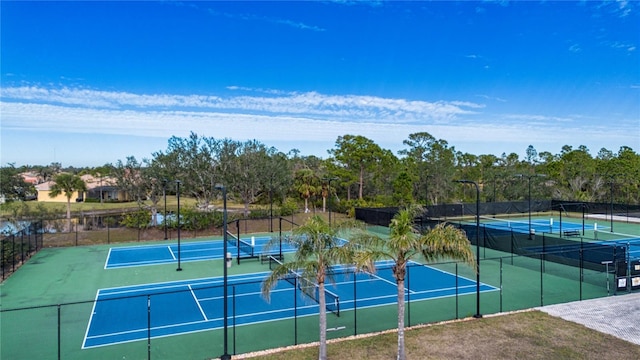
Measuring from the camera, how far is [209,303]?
61.8ft

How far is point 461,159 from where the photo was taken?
71938 mm

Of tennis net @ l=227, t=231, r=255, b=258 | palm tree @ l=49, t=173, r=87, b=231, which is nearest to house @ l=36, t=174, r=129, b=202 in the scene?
palm tree @ l=49, t=173, r=87, b=231

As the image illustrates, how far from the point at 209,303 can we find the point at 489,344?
35.7 ft

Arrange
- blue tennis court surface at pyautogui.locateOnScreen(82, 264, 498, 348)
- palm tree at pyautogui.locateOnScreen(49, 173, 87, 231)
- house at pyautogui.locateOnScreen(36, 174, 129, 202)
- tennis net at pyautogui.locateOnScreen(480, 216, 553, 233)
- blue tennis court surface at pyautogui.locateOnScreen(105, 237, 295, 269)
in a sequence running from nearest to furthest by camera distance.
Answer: blue tennis court surface at pyautogui.locateOnScreen(82, 264, 498, 348) < blue tennis court surface at pyautogui.locateOnScreen(105, 237, 295, 269) < tennis net at pyautogui.locateOnScreen(480, 216, 553, 233) < palm tree at pyautogui.locateOnScreen(49, 173, 87, 231) < house at pyautogui.locateOnScreen(36, 174, 129, 202)

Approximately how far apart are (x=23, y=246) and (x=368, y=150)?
3978 centimetres

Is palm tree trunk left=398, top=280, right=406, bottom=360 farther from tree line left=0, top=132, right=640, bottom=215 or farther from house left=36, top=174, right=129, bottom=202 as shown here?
house left=36, top=174, right=129, bottom=202

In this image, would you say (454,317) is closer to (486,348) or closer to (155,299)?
(486,348)

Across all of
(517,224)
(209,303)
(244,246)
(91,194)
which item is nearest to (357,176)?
(517,224)

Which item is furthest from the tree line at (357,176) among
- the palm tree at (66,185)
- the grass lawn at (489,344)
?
the grass lawn at (489,344)

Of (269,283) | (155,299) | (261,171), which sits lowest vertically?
(155,299)

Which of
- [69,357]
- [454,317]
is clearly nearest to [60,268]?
[69,357]

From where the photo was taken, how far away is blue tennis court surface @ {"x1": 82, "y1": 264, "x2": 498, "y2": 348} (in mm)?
15594

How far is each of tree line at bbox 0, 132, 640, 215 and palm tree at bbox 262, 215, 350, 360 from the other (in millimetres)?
27925

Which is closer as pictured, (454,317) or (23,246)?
(454,317)
